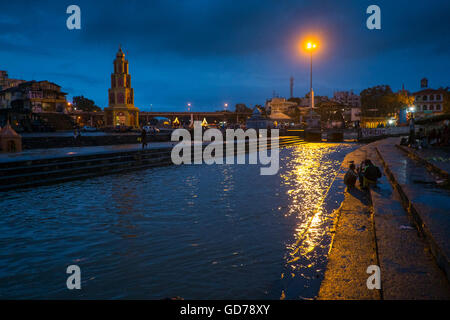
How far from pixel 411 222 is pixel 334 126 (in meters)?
52.4

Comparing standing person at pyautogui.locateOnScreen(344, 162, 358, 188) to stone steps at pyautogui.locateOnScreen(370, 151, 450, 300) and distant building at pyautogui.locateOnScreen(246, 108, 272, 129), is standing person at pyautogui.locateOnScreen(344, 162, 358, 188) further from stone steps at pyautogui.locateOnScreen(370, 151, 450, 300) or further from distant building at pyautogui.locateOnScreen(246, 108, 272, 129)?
distant building at pyautogui.locateOnScreen(246, 108, 272, 129)

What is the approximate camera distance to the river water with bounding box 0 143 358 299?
3812mm

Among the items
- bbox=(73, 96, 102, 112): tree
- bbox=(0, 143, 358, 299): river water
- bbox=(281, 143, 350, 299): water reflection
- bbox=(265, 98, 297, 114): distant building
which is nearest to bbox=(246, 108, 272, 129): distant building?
bbox=(281, 143, 350, 299): water reflection

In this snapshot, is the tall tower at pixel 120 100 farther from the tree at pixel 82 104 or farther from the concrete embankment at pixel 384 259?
the concrete embankment at pixel 384 259

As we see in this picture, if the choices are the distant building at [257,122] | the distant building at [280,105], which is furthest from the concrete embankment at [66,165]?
the distant building at [280,105]

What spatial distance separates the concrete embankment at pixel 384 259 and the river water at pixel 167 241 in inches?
10.7

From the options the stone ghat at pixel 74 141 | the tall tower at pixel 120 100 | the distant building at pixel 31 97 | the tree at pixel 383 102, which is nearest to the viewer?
the stone ghat at pixel 74 141

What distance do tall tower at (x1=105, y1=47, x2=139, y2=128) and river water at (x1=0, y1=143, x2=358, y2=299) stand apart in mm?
91122

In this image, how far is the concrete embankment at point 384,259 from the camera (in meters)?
3.25

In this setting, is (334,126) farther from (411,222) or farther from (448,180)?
(411,222)

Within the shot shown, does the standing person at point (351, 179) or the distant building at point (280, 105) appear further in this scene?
the distant building at point (280, 105)

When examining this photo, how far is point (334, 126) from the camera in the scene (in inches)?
2170

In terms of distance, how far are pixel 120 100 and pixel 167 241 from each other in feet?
328
